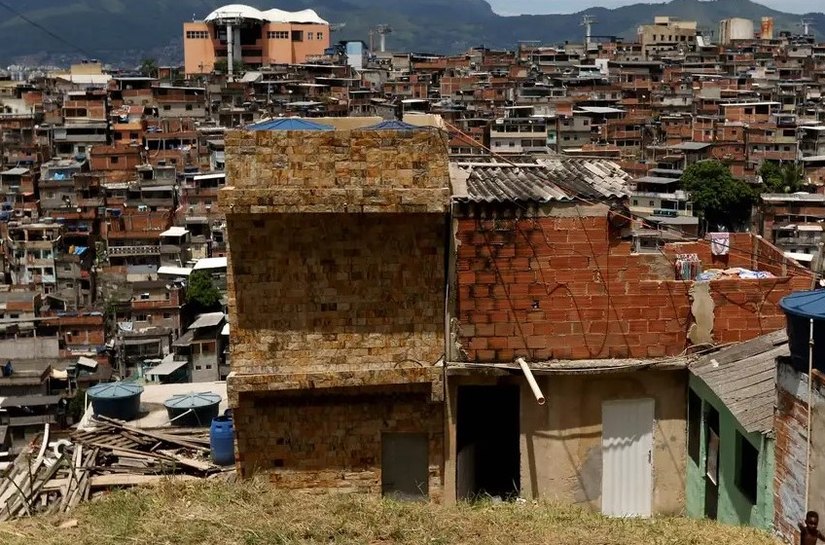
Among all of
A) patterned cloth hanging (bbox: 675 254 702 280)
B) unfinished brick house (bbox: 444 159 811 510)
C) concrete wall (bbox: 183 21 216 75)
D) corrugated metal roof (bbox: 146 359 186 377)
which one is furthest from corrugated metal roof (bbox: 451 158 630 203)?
concrete wall (bbox: 183 21 216 75)

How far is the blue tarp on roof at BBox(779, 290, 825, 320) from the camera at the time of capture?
836 centimetres

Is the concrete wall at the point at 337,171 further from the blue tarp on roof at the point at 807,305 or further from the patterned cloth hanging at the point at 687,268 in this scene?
the blue tarp on roof at the point at 807,305

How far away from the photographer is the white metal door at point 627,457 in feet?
37.1

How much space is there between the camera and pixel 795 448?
859 cm

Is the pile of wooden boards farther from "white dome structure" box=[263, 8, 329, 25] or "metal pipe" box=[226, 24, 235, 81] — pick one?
"white dome structure" box=[263, 8, 329, 25]

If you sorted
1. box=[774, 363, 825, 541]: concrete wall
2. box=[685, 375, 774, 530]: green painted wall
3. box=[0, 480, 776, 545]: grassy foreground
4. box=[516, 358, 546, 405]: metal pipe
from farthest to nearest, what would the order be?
box=[516, 358, 546, 405]: metal pipe
box=[685, 375, 774, 530]: green painted wall
box=[0, 480, 776, 545]: grassy foreground
box=[774, 363, 825, 541]: concrete wall

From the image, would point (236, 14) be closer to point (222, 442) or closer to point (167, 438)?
point (167, 438)

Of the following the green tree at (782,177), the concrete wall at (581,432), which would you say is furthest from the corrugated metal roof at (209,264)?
the concrete wall at (581,432)

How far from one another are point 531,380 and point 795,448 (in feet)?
9.25

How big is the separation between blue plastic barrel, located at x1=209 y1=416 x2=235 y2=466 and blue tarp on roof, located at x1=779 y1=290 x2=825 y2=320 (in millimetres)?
6751

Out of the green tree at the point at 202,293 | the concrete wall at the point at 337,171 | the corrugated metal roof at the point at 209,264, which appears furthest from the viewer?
the corrugated metal roof at the point at 209,264

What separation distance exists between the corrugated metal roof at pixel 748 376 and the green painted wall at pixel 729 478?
12cm

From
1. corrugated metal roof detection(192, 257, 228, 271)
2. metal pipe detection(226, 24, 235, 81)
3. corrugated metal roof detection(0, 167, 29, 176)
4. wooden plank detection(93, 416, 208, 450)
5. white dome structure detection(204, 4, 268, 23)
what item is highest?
white dome structure detection(204, 4, 268, 23)

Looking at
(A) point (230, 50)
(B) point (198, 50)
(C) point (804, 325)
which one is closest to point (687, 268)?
(C) point (804, 325)
